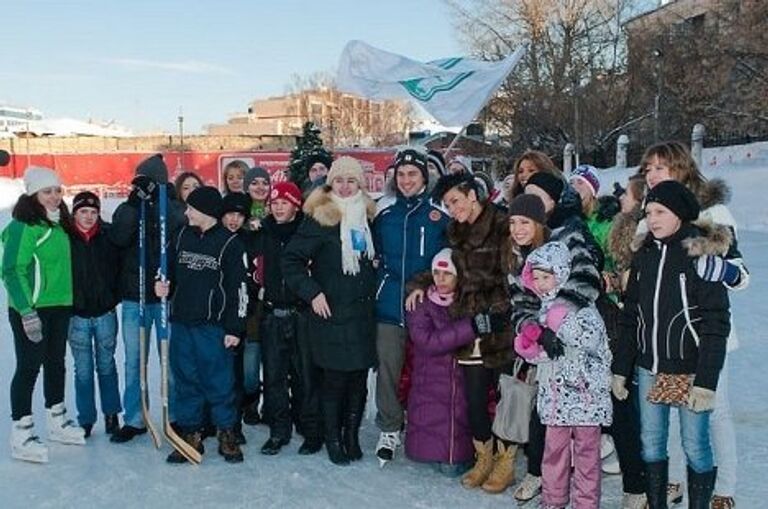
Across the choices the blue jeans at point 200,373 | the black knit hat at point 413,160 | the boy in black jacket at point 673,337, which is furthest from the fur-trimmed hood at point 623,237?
the blue jeans at point 200,373

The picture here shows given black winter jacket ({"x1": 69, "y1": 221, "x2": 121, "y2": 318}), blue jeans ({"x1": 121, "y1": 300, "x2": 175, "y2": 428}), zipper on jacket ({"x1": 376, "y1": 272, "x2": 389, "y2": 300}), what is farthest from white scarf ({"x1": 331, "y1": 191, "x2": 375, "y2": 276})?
black winter jacket ({"x1": 69, "y1": 221, "x2": 121, "y2": 318})

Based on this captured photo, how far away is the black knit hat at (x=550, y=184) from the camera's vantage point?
12.6 ft

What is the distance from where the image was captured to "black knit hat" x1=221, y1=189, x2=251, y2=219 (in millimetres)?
4545

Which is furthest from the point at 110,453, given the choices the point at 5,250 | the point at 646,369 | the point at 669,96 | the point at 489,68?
the point at 669,96

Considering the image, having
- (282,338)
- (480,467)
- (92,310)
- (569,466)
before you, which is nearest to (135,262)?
(92,310)

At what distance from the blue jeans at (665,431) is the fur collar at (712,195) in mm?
781

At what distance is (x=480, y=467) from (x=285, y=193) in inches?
77.4

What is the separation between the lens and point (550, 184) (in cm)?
386

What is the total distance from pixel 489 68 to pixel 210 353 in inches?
141

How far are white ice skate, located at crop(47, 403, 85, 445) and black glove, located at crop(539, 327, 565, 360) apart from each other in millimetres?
2973

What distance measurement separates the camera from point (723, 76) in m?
25.1

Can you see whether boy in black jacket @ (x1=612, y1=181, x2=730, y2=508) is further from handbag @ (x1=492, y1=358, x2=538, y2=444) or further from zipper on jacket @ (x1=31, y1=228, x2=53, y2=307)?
zipper on jacket @ (x1=31, y1=228, x2=53, y2=307)

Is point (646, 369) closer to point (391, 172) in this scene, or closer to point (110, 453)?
point (391, 172)

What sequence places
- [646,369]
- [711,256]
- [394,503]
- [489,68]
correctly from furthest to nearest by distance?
1. [489,68]
2. [394,503]
3. [646,369]
4. [711,256]
